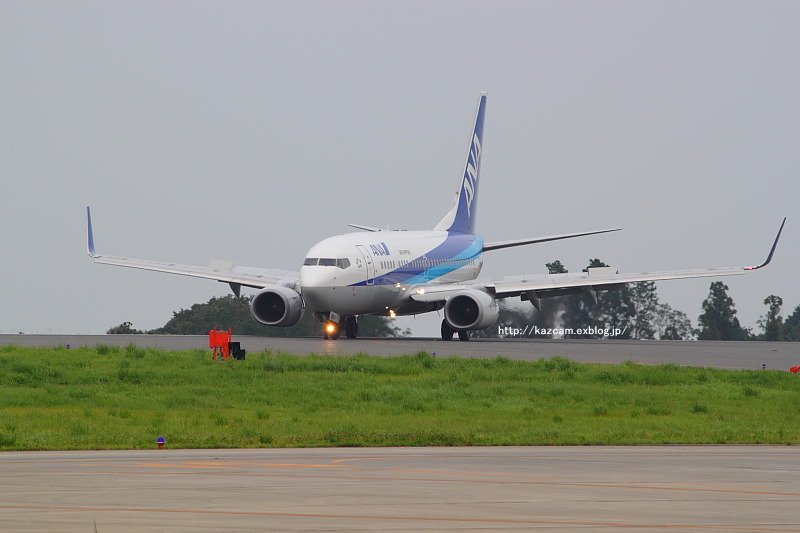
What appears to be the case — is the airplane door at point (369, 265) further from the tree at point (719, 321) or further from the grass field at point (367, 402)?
the tree at point (719, 321)

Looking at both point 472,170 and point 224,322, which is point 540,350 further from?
point 224,322

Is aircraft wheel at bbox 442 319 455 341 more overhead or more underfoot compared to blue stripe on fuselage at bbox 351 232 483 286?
more underfoot

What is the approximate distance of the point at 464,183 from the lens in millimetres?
74938

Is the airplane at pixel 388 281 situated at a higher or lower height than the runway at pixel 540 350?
higher

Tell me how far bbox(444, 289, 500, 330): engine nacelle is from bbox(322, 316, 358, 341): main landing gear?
4.26 metres

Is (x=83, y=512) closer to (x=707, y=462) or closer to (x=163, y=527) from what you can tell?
(x=163, y=527)

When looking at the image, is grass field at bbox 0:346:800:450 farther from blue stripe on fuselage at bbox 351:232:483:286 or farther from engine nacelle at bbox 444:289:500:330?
blue stripe on fuselage at bbox 351:232:483:286

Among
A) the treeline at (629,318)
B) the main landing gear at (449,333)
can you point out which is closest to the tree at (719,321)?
the treeline at (629,318)

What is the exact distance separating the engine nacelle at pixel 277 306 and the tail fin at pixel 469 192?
1422 cm

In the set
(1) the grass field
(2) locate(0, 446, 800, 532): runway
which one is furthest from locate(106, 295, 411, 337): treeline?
(2) locate(0, 446, 800, 532): runway

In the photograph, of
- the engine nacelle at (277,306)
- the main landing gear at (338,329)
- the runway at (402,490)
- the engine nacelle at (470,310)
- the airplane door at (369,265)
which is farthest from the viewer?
the main landing gear at (338,329)

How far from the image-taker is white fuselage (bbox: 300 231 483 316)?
189ft

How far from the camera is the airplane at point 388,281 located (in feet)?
191

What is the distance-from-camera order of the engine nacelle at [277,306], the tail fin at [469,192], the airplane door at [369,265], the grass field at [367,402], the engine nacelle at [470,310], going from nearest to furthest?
the grass field at [367,402] → the airplane door at [369,265] → the engine nacelle at [470,310] → the engine nacelle at [277,306] → the tail fin at [469,192]
